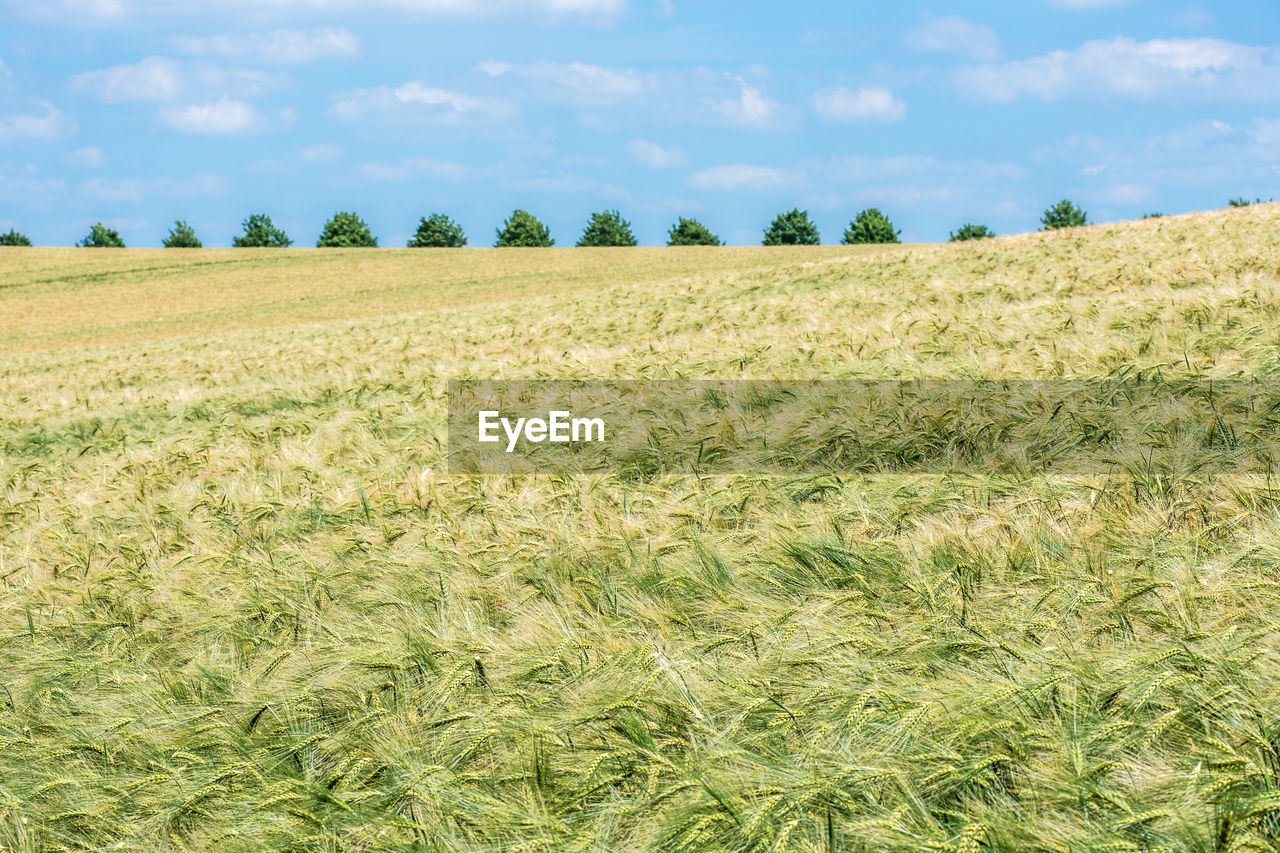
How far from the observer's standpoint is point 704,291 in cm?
1750

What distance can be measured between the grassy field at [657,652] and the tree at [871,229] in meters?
81.5

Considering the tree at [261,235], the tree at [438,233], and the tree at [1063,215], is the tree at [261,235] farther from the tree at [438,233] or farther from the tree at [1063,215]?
the tree at [1063,215]

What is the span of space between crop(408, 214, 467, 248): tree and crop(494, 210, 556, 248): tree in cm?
455

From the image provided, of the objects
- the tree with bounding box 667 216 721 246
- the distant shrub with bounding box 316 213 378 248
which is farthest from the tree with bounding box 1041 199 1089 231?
the distant shrub with bounding box 316 213 378 248

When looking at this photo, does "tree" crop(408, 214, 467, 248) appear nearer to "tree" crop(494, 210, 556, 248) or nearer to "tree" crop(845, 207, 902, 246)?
"tree" crop(494, 210, 556, 248)

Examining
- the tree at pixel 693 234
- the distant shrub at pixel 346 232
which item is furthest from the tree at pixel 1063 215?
the distant shrub at pixel 346 232

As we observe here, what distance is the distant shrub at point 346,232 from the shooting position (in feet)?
295

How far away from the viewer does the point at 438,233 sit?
90000mm
